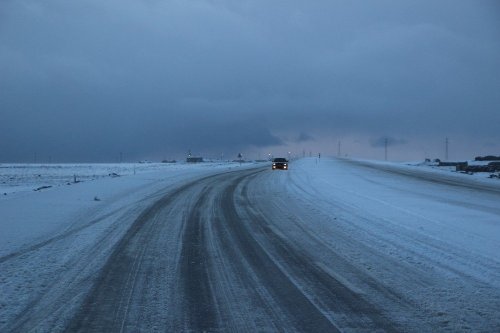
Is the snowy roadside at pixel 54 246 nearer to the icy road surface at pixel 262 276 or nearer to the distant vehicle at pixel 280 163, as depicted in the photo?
the icy road surface at pixel 262 276

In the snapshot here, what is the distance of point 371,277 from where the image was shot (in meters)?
7.64

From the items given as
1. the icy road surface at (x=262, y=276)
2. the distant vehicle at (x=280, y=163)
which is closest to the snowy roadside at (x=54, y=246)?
the icy road surface at (x=262, y=276)

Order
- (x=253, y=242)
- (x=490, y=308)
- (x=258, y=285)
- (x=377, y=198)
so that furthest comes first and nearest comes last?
(x=377, y=198) < (x=253, y=242) < (x=258, y=285) < (x=490, y=308)

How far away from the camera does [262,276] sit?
768 cm

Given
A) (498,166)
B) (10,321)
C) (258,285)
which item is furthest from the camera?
(498,166)

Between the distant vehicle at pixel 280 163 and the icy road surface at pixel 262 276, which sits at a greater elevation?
the distant vehicle at pixel 280 163

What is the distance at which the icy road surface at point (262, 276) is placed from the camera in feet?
18.5

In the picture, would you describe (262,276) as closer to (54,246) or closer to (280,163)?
(54,246)

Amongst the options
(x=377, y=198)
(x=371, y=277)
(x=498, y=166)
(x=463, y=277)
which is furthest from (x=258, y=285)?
(x=498, y=166)

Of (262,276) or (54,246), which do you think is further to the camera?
(54,246)

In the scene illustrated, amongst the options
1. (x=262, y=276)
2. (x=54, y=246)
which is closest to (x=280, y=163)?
(x=54, y=246)

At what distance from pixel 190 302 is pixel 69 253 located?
4167 millimetres

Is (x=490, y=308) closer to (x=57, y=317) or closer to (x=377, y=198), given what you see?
(x=57, y=317)

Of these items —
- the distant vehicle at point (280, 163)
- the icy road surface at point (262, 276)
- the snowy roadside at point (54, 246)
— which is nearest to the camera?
the icy road surface at point (262, 276)
